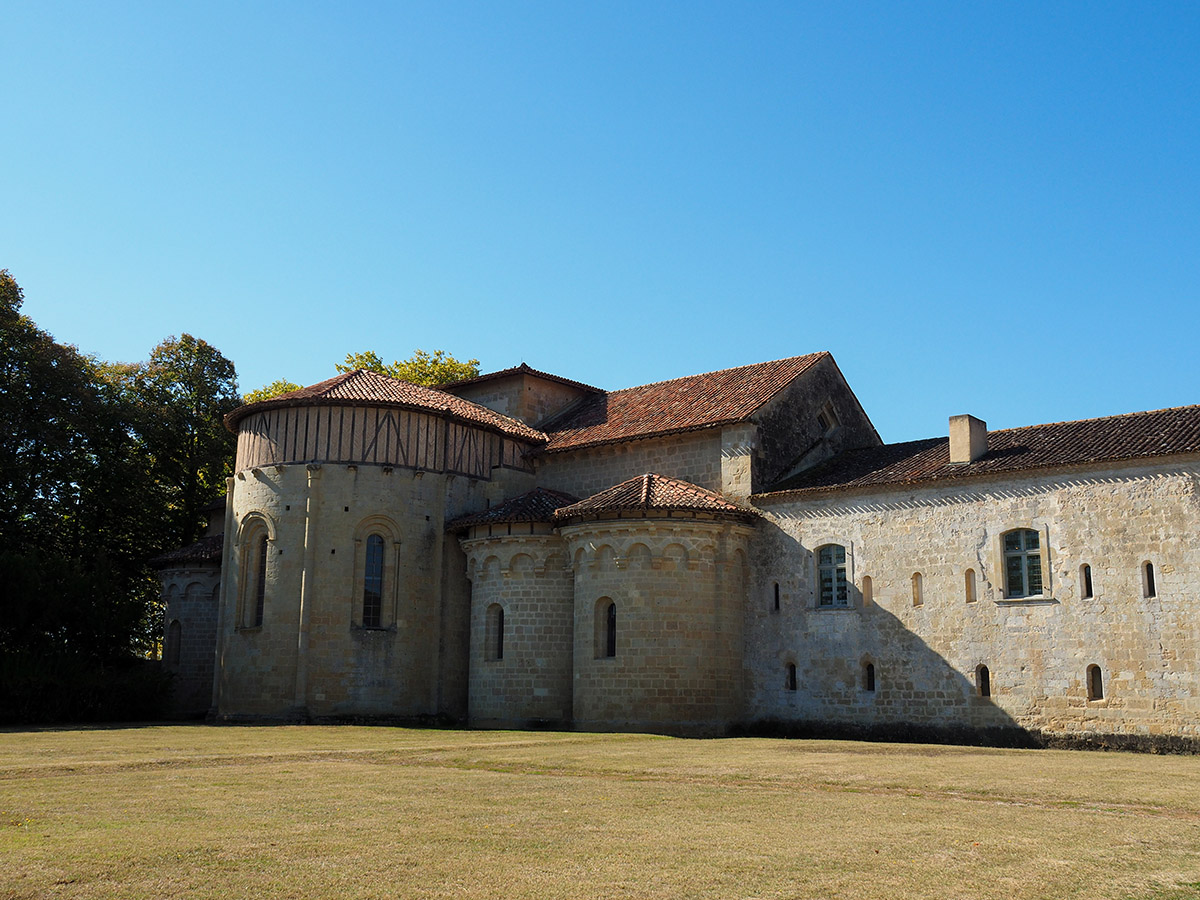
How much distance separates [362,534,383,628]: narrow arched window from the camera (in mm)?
32281

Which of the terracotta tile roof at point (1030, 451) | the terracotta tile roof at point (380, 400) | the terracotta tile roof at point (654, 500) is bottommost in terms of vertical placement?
the terracotta tile roof at point (654, 500)

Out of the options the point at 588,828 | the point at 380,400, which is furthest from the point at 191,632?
the point at 588,828

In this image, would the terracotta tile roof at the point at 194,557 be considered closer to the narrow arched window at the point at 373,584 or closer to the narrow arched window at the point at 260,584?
the narrow arched window at the point at 260,584

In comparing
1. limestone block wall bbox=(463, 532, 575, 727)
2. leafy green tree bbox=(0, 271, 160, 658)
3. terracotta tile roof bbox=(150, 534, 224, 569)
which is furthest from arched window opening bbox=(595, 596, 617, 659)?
leafy green tree bbox=(0, 271, 160, 658)

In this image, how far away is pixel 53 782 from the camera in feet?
47.0

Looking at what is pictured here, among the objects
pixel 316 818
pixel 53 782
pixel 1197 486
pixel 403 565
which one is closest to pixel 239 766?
pixel 53 782

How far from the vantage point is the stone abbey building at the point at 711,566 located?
973 inches

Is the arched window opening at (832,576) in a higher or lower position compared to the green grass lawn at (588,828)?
higher

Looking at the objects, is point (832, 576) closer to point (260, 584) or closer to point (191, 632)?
point (260, 584)

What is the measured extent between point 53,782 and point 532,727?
55.8 feet

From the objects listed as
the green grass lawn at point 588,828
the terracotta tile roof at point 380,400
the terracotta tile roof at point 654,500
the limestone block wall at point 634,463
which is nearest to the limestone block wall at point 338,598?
the terracotta tile roof at point 380,400

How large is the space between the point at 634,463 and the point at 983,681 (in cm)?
1229

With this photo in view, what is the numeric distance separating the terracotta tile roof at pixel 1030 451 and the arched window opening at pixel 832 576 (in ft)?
5.66

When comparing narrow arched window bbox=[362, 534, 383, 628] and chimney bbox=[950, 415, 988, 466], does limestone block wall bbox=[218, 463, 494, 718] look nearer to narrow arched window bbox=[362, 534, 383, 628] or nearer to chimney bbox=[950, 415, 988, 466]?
narrow arched window bbox=[362, 534, 383, 628]
